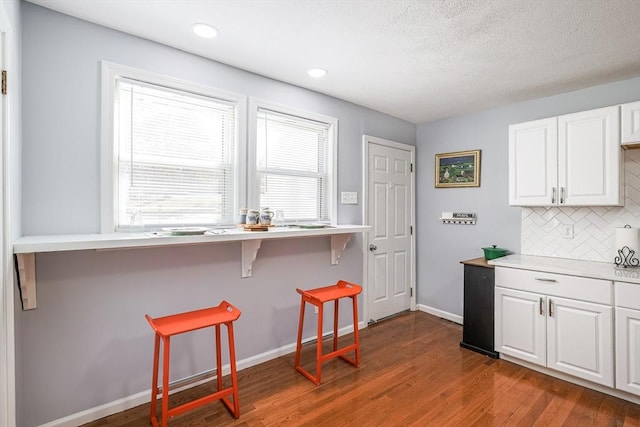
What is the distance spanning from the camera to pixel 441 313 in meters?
3.97

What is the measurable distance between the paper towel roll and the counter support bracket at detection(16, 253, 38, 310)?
4.01 meters

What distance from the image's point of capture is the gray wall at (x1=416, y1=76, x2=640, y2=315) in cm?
318

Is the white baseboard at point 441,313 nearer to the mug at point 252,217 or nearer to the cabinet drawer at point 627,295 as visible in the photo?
the cabinet drawer at point 627,295

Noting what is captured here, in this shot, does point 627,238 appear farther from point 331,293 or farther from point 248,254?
point 248,254

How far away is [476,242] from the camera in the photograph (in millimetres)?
3672

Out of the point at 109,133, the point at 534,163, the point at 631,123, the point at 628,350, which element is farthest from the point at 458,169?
the point at 109,133

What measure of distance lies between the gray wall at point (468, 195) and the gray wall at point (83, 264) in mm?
2569

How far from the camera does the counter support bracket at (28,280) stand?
1.68 metres

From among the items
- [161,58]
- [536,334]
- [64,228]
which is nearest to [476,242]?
[536,334]

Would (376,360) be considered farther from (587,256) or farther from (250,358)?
(587,256)

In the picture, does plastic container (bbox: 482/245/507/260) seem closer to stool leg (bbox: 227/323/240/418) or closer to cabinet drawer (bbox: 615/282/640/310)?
cabinet drawer (bbox: 615/282/640/310)

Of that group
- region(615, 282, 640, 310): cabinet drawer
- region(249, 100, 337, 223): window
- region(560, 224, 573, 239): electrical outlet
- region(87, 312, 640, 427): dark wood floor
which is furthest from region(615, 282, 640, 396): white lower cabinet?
region(249, 100, 337, 223): window

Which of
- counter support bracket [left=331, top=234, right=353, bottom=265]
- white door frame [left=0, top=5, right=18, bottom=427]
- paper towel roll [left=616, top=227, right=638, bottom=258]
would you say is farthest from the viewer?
counter support bracket [left=331, top=234, right=353, bottom=265]

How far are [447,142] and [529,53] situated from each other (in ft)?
5.37
